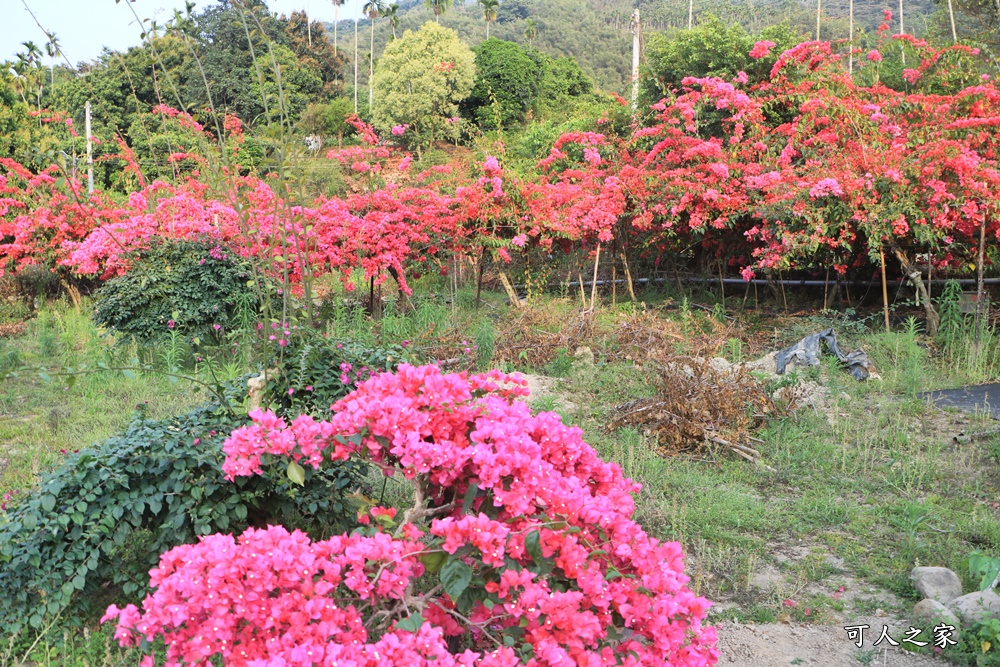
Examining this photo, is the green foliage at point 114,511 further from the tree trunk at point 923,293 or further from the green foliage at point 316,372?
A: the tree trunk at point 923,293

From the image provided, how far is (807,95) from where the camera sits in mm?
8867

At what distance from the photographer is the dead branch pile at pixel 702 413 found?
180 inches

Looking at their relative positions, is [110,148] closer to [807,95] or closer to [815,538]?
[807,95]

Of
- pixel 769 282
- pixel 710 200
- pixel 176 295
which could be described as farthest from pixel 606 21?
pixel 176 295

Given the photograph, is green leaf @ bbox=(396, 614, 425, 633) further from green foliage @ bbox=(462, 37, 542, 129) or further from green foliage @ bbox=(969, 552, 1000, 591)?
green foliage @ bbox=(462, 37, 542, 129)

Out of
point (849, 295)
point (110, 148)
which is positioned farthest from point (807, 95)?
point (110, 148)

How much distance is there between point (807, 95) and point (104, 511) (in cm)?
819

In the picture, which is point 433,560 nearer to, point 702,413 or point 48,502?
point 48,502

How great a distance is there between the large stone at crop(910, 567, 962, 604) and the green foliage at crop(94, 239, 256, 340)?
487 centimetres

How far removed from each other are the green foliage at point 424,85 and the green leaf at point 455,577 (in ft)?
76.4

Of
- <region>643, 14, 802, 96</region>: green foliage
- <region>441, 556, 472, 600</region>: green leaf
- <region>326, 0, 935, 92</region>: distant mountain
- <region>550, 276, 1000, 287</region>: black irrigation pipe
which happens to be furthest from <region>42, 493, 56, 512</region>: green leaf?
<region>326, 0, 935, 92</region>: distant mountain

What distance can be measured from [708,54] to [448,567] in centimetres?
1146

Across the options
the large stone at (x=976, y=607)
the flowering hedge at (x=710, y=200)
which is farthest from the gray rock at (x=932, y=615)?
the flowering hedge at (x=710, y=200)

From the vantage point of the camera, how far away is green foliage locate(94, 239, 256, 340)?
652cm
